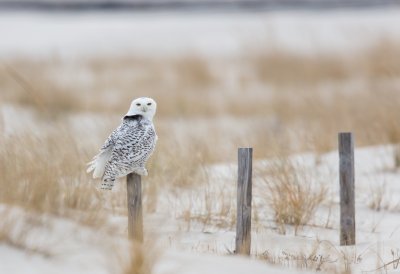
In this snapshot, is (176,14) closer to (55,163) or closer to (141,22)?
(141,22)

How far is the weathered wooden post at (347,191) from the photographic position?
405 centimetres

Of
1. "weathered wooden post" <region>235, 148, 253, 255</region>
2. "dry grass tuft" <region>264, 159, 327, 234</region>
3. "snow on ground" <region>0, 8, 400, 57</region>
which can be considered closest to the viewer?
"weathered wooden post" <region>235, 148, 253, 255</region>

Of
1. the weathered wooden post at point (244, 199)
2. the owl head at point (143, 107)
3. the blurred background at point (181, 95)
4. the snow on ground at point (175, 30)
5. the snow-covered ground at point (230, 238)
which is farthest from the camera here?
the snow on ground at point (175, 30)

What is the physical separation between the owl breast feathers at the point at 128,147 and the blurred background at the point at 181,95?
17cm

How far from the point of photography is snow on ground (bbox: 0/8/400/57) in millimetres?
12906

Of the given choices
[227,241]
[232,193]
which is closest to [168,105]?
[232,193]

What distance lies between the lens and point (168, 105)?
861 cm

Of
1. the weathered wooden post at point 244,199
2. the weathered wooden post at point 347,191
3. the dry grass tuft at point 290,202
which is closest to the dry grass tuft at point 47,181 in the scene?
A: the weathered wooden post at point 244,199

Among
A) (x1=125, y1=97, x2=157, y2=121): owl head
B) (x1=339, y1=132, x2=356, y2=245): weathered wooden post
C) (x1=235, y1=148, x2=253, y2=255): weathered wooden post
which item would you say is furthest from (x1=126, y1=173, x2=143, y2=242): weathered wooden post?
(x1=339, y1=132, x2=356, y2=245): weathered wooden post

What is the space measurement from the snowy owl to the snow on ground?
7793 millimetres

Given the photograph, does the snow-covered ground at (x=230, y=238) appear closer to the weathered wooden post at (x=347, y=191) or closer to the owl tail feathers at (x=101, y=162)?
the weathered wooden post at (x=347, y=191)

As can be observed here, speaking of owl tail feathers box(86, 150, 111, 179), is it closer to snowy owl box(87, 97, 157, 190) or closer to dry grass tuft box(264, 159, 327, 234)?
snowy owl box(87, 97, 157, 190)

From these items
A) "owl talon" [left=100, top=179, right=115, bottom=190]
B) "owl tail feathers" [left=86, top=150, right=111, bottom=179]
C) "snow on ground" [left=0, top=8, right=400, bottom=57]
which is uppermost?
"snow on ground" [left=0, top=8, right=400, bottom=57]

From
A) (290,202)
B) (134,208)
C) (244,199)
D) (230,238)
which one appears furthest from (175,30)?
(134,208)
